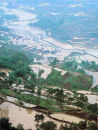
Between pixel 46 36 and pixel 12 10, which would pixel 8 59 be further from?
pixel 12 10

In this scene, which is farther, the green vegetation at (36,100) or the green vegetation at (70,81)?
the green vegetation at (70,81)

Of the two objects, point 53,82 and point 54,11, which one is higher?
point 54,11

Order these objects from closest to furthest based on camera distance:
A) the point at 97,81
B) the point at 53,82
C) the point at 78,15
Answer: the point at 53,82
the point at 97,81
the point at 78,15

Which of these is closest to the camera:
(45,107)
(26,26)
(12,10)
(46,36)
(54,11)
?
(45,107)

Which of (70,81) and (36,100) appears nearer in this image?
(36,100)

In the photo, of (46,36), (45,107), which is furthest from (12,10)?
(45,107)

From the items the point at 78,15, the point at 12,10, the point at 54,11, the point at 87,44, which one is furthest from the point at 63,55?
the point at 12,10

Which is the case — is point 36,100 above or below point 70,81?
above

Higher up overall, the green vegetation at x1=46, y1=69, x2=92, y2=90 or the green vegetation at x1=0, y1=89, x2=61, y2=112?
the green vegetation at x1=0, y1=89, x2=61, y2=112

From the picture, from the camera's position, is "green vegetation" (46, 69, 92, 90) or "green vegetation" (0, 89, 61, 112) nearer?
"green vegetation" (0, 89, 61, 112)

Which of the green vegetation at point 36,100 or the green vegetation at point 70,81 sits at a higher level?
the green vegetation at point 36,100

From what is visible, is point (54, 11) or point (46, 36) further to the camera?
point (54, 11)
